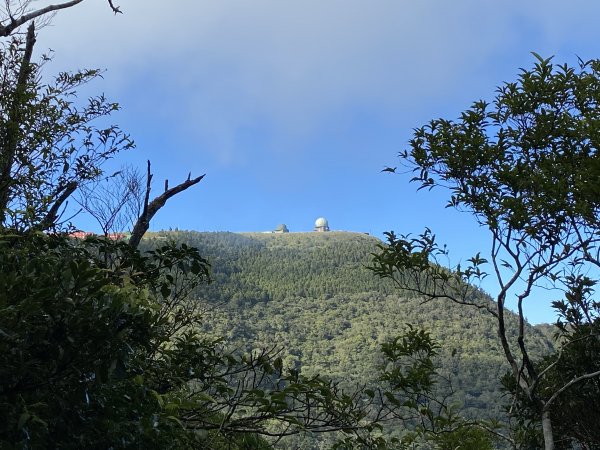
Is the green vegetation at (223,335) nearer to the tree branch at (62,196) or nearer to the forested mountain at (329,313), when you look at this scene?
the tree branch at (62,196)

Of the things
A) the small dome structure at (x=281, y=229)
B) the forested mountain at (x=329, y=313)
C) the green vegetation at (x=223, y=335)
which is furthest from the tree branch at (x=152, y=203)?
the small dome structure at (x=281, y=229)

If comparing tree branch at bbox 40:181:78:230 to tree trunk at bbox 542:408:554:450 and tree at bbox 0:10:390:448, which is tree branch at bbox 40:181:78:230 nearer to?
tree at bbox 0:10:390:448

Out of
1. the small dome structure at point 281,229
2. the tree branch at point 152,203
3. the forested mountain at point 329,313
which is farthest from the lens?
the small dome structure at point 281,229

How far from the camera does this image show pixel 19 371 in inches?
83.4

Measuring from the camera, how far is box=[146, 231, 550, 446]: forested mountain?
6450 centimetres

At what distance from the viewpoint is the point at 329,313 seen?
89.7 m

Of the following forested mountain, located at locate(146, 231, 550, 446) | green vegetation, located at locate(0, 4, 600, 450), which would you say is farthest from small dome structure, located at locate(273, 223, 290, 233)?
green vegetation, located at locate(0, 4, 600, 450)

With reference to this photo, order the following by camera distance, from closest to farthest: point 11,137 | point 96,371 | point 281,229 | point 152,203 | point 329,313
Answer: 1. point 96,371
2. point 11,137
3. point 152,203
4. point 329,313
5. point 281,229

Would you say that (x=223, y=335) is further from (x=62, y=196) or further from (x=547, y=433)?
(x=547, y=433)

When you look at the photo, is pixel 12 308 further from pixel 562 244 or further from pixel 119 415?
pixel 562 244

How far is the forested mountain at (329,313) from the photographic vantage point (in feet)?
212

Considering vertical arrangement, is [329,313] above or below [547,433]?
above

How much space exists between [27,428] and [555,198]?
485 cm

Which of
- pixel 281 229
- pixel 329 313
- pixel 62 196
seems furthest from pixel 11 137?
pixel 281 229
